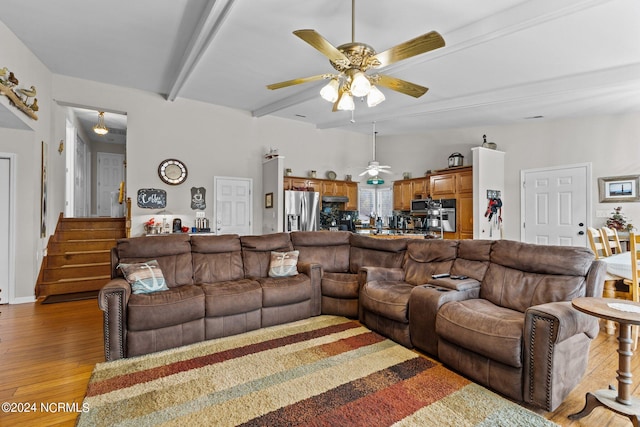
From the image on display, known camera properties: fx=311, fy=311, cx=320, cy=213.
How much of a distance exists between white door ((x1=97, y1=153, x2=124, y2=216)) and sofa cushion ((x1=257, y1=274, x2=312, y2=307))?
843 centimetres

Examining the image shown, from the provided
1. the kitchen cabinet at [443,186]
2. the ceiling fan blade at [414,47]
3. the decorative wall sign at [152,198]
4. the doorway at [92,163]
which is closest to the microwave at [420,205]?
the kitchen cabinet at [443,186]

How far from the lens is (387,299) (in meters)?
3.11

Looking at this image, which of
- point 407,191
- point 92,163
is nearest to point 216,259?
point 407,191

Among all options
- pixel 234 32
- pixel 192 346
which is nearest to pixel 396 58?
pixel 234 32

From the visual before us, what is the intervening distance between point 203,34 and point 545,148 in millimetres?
6291

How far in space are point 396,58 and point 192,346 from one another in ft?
10.5

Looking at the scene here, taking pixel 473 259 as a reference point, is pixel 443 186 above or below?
above

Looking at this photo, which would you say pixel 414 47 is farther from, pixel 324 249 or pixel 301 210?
pixel 301 210

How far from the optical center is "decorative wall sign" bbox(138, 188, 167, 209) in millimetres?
5777

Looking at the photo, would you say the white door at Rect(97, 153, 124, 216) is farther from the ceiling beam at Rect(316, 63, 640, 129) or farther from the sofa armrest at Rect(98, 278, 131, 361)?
the ceiling beam at Rect(316, 63, 640, 129)

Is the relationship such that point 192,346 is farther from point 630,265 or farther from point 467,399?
point 630,265

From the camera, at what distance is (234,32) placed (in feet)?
12.2

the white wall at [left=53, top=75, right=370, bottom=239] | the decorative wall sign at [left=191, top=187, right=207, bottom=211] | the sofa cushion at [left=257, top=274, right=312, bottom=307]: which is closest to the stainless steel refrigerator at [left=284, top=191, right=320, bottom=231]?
the white wall at [left=53, top=75, right=370, bottom=239]

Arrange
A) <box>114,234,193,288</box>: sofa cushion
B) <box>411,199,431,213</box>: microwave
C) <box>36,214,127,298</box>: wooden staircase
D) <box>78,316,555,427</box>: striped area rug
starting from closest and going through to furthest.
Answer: <box>78,316,555,427</box>: striped area rug → <box>114,234,193,288</box>: sofa cushion → <box>36,214,127,298</box>: wooden staircase → <box>411,199,431,213</box>: microwave
